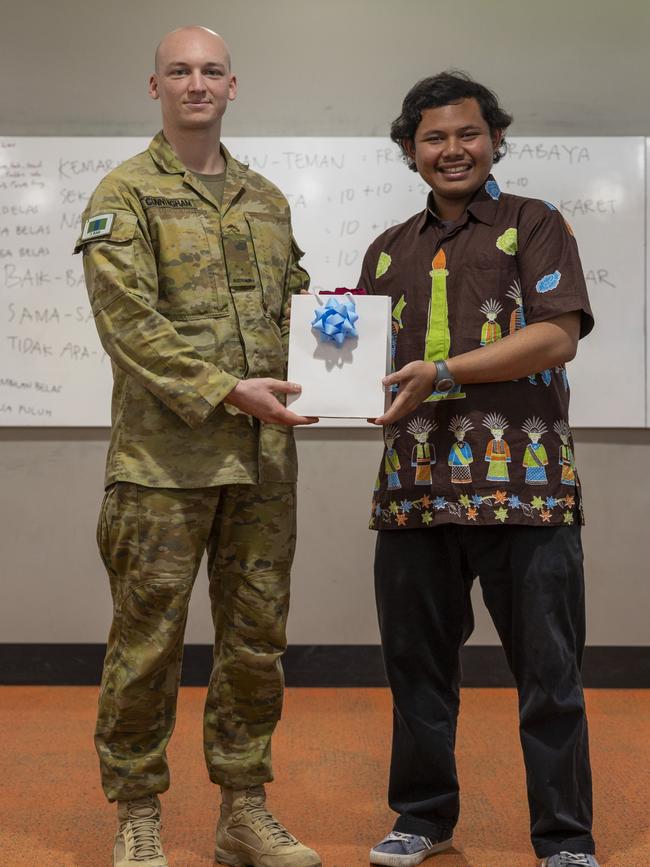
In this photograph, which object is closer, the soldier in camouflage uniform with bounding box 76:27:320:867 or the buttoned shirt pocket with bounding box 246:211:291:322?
the soldier in camouflage uniform with bounding box 76:27:320:867

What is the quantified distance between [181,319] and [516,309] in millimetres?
693

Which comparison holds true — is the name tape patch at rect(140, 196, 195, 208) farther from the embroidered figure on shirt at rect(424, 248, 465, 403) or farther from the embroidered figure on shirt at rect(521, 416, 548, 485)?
the embroidered figure on shirt at rect(521, 416, 548, 485)

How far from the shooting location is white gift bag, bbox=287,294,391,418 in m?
1.86

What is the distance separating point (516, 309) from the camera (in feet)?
6.42

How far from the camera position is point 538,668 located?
6.19ft

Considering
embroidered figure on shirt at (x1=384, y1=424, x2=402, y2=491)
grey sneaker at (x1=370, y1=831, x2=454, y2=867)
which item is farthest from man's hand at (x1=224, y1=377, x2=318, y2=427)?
grey sneaker at (x1=370, y1=831, x2=454, y2=867)

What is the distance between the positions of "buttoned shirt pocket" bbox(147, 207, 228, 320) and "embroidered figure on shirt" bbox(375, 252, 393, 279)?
388 millimetres

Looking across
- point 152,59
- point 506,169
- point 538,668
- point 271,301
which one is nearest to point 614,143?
point 506,169

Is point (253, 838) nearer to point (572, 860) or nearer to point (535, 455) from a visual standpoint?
point (572, 860)

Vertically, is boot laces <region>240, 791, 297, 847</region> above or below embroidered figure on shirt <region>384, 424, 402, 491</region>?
below

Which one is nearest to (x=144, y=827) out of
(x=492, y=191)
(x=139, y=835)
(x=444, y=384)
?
(x=139, y=835)

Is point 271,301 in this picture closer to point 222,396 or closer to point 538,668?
point 222,396

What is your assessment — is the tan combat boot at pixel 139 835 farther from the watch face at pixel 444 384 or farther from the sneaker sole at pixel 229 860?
the watch face at pixel 444 384

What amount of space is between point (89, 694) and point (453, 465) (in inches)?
80.9
